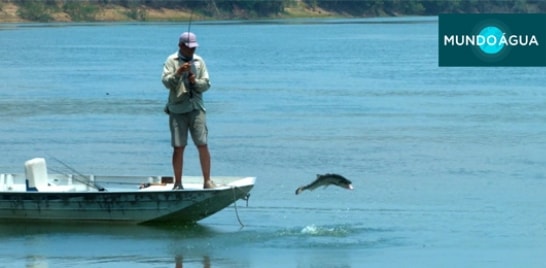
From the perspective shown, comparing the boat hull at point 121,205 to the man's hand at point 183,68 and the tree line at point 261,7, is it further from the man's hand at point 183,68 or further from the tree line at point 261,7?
the tree line at point 261,7

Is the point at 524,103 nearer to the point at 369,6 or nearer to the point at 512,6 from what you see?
the point at 512,6

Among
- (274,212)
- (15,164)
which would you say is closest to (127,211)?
(274,212)

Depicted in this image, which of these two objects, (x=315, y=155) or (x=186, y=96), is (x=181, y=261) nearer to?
(x=186, y=96)

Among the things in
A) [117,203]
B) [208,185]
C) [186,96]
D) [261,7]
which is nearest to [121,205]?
[117,203]

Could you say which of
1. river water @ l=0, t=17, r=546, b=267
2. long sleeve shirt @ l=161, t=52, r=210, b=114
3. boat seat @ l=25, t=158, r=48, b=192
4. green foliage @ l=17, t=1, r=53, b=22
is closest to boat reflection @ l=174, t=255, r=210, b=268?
river water @ l=0, t=17, r=546, b=267

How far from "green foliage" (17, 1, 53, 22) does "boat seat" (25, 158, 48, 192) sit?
78.1 metres

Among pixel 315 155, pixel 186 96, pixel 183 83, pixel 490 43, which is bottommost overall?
pixel 490 43

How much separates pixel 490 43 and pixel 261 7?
54.5m

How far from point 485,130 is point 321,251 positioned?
11744 mm

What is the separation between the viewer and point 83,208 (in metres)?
14.2

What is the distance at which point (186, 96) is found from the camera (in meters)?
13.8

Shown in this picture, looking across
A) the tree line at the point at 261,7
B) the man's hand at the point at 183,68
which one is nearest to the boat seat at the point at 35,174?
the man's hand at the point at 183,68

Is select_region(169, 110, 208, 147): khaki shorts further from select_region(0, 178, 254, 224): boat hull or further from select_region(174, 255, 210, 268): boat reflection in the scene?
select_region(174, 255, 210, 268): boat reflection

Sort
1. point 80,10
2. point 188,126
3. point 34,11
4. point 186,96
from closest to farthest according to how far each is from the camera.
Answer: point 186,96 → point 188,126 → point 34,11 → point 80,10
